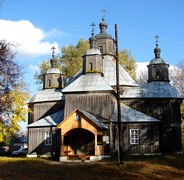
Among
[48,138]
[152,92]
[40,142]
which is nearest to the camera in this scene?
[48,138]

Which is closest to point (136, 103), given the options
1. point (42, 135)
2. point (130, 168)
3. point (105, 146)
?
point (105, 146)

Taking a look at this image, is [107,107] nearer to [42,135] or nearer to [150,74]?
[42,135]

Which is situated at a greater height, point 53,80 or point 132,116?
point 53,80

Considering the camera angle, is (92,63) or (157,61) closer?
(92,63)

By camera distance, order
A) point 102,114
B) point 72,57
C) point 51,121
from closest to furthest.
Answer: point 102,114
point 51,121
point 72,57

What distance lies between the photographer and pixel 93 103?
28.4 m

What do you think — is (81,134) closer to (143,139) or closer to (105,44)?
(143,139)

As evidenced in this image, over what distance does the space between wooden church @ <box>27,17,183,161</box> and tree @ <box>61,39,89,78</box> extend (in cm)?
1108

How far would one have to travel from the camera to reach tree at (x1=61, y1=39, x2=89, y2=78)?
4866 cm

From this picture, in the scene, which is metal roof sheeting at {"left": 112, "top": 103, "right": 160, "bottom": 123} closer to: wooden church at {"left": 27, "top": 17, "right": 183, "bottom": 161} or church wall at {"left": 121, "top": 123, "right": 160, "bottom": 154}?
wooden church at {"left": 27, "top": 17, "right": 183, "bottom": 161}

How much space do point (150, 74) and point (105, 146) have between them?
1239cm

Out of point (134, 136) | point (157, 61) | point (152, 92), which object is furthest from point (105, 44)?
point (134, 136)

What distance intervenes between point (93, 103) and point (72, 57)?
23.0 meters

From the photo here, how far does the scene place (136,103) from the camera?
1278 inches
